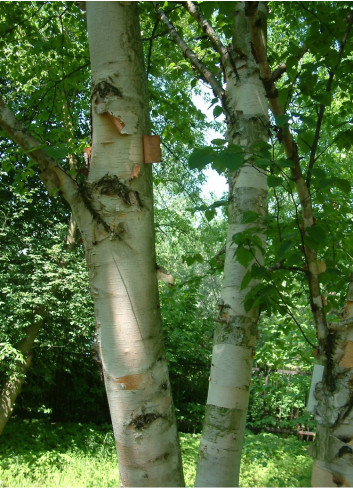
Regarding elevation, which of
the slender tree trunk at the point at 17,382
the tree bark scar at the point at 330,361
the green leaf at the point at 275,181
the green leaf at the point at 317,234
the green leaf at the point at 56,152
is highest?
the green leaf at the point at 56,152

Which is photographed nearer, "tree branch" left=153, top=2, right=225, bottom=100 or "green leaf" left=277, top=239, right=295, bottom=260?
"green leaf" left=277, top=239, right=295, bottom=260

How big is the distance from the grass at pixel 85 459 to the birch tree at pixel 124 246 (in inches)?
186

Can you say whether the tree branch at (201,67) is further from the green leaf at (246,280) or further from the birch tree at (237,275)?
the green leaf at (246,280)

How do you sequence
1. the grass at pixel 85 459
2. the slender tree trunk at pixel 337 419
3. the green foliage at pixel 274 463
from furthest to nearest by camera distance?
1. the grass at pixel 85 459
2. the green foliage at pixel 274 463
3. the slender tree trunk at pixel 337 419

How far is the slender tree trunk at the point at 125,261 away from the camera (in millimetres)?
1172

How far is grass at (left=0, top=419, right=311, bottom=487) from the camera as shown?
548 centimetres

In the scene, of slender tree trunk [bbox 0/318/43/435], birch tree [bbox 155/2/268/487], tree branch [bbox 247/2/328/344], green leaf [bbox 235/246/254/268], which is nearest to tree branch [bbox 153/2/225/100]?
birch tree [bbox 155/2/268/487]

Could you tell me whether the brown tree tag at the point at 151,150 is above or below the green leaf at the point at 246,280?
above

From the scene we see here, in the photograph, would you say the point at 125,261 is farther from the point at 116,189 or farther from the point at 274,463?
the point at 274,463

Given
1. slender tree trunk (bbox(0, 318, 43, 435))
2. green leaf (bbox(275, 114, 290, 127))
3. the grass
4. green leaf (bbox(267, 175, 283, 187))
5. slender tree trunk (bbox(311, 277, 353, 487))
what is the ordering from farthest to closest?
slender tree trunk (bbox(0, 318, 43, 435)), the grass, green leaf (bbox(267, 175, 283, 187)), green leaf (bbox(275, 114, 290, 127)), slender tree trunk (bbox(311, 277, 353, 487))

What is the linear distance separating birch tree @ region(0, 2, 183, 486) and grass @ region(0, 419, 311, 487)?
4.73 metres

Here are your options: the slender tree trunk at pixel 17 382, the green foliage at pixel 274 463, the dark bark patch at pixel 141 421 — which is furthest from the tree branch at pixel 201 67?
the slender tree trunk at pixel 17 382

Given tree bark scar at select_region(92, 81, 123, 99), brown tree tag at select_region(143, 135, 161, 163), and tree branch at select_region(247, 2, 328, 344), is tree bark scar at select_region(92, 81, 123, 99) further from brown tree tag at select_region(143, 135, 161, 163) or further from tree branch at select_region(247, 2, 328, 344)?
tree branch at select_region(247, 2, 328, 344)

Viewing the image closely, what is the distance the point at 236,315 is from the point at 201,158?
2.16 ft
